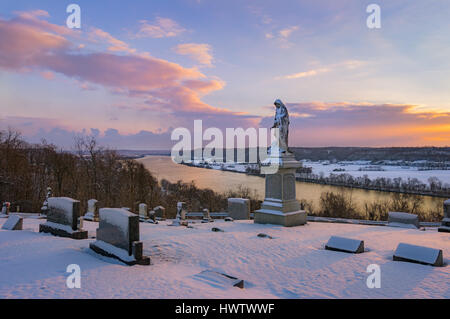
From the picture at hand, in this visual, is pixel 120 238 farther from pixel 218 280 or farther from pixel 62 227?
pixel 62 227

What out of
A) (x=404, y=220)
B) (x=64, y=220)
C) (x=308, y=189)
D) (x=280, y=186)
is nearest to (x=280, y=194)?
(x=280, y=186)

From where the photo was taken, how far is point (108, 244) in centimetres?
666

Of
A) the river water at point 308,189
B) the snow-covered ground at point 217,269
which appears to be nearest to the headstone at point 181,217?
the snow-covered ground at point 217,269

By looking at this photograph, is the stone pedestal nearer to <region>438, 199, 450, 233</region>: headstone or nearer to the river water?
<region>438, 199, 450, 233</region>: headstone

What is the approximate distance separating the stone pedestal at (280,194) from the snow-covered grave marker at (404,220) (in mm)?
3973

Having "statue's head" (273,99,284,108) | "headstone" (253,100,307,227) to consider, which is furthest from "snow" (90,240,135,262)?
"statue's head" (273,99,284,108)

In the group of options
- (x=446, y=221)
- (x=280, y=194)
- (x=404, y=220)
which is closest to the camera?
(x=446, y=221)

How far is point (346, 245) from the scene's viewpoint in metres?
7.63

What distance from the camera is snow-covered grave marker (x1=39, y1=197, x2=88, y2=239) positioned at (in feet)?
27.0

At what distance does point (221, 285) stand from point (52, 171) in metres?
33.0

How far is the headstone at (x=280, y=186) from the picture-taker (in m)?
12.4

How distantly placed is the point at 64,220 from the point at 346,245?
837 centimetres

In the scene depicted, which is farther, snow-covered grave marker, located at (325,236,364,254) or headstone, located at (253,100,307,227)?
headstone, located at (253,100,307,227)
